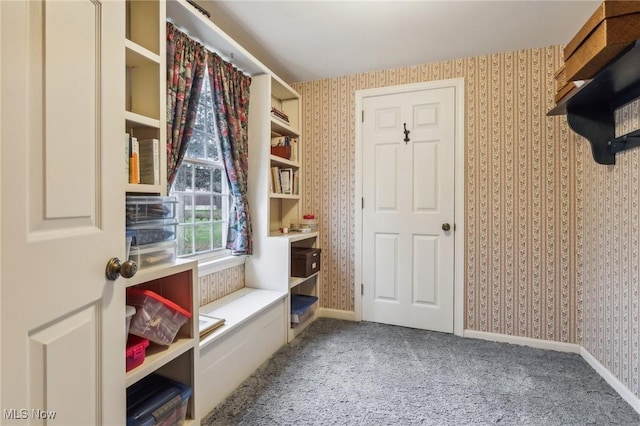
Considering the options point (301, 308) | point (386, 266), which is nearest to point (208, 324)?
point (301, 308)

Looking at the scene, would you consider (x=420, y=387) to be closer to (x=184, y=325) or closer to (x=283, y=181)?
(x=184, y=325)

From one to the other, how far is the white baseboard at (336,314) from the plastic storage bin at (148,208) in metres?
1.95

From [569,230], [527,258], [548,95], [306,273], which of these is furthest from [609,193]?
[306,273]

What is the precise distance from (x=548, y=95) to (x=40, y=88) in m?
2.92

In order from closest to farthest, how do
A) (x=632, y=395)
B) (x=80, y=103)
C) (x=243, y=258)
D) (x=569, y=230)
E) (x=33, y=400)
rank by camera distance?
1. (x=33, y=400)
2. (x=80, y=103)
3. (x=632, y=395)
4. (x=569, y=230)
5. (x=243, y=258)

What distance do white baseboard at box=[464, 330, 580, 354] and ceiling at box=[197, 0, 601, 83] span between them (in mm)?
2212

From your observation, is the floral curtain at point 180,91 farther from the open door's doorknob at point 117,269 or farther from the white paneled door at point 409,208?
the white paneled door at point 409,208

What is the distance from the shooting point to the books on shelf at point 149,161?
1452mm

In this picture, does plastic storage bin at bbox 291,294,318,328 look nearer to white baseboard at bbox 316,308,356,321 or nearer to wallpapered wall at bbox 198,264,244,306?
white baseboard at bbox 316,308,356,321

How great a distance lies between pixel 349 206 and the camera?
2.91 meters

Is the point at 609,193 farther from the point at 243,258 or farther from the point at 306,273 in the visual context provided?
the point at 243,258

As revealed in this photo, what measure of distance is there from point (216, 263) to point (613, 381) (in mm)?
2528

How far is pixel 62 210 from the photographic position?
2.48ft

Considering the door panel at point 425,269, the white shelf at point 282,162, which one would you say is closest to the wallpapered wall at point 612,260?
the door panel at point 425,269
